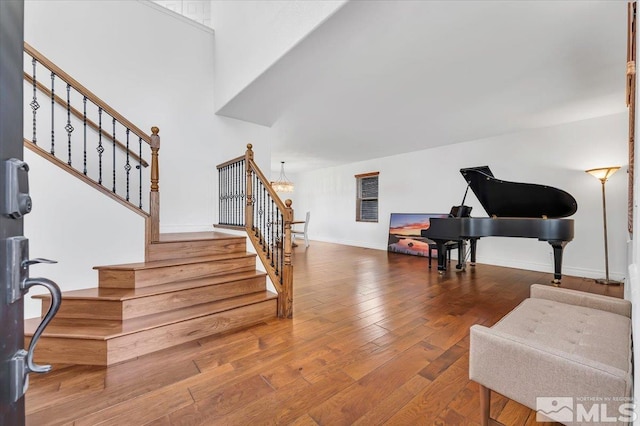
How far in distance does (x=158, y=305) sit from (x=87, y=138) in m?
2.52

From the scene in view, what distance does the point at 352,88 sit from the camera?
133 inches

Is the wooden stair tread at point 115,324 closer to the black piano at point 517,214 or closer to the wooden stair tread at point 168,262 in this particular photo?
the wooden stair tread at point 168,262

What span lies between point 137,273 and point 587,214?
611cm

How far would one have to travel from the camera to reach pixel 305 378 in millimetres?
1683

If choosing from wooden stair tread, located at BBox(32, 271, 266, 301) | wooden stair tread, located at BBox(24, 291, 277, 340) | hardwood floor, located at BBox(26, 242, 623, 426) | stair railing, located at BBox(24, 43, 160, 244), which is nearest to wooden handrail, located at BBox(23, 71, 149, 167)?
stair railing, located at BBox(24, 43, 160, 244)

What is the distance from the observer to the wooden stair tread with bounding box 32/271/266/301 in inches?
82.4

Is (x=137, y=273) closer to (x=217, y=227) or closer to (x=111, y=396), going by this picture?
(x=111, y=396)

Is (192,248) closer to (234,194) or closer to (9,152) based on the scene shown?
(234,194)

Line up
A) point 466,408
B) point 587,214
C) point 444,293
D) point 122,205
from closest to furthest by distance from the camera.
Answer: point 466,408 < point 122,205 < point 444,293 < point 587,214

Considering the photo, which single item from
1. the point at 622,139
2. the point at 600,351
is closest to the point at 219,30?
the point at 600,351

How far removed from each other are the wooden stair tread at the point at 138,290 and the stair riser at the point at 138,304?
0.03 meters

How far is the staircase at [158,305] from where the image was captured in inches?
73.0

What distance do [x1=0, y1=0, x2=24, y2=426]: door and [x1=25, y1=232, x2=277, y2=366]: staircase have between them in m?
1.69

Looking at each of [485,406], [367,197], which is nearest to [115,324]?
[485,406]
